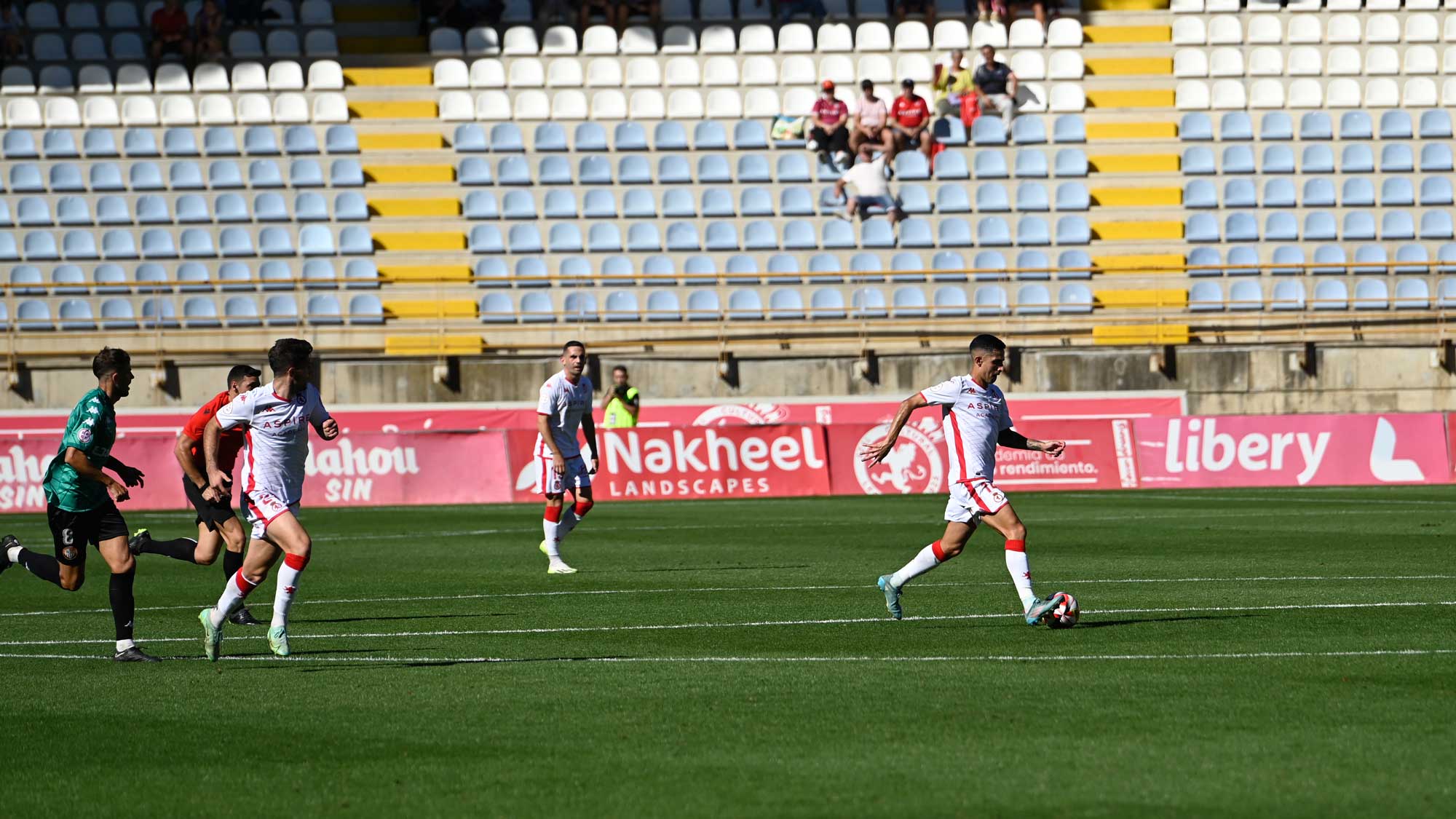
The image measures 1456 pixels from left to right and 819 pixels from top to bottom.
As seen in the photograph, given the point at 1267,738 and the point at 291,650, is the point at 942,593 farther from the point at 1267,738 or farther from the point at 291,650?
the point at 1267,738

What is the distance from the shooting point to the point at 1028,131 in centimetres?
3531

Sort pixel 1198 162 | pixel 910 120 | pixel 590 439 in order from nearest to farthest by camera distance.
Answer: pixel 590 439 → pixel 910 120 → pixel 1198 162

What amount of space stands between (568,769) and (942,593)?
274 inches

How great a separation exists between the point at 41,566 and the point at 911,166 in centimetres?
2496

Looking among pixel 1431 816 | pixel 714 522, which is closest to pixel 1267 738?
pixel 1431 816

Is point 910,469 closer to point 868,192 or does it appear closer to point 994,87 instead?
point 868,192

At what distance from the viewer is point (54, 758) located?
23.8 feet

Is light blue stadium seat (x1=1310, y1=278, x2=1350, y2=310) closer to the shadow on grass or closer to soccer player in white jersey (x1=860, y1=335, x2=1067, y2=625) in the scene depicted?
soccer player in white jersey (x1=860, y1=335, x2=1067, y2=625)

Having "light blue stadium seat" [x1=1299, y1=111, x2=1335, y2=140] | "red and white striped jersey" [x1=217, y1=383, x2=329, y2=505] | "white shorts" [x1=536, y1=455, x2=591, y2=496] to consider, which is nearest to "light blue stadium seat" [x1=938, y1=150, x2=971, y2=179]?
"light blue stadium seat" [x1=1299, y1=111, x2=1335, y2=140]

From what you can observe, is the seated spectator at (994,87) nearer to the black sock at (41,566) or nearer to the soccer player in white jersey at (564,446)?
the soccer player in white jersey at (564,446)

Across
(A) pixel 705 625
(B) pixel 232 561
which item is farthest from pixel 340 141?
(A) pixel 705 625

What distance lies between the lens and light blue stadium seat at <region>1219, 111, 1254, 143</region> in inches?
1398

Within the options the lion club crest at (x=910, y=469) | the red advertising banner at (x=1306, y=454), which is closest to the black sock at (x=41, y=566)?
the lion club crest at (x=910, y=469)

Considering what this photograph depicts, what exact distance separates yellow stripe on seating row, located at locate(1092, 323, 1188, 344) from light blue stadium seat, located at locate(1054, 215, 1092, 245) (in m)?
2.58
